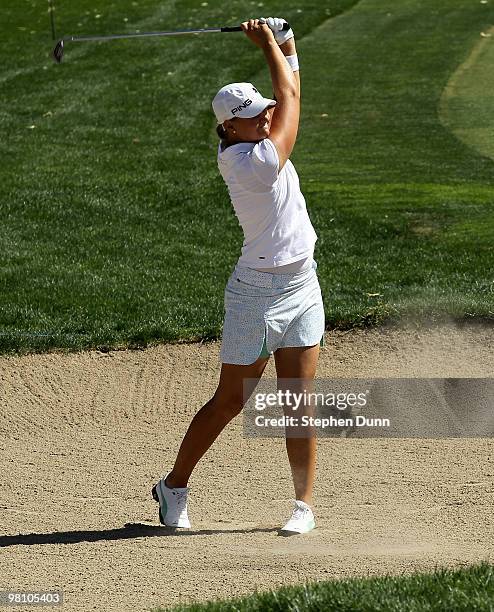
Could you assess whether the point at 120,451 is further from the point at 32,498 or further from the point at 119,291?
the point at 119,291

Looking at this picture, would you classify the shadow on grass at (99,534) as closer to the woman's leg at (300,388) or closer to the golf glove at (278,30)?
the woman's leg at (300,388)

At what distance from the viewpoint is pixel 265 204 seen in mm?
5660

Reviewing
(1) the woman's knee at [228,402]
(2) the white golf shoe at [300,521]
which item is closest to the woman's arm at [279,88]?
(1) the woman's knee at [228,402]

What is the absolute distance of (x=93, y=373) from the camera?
858 centimetres

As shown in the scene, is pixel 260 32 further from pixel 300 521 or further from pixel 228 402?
pixel 300 521

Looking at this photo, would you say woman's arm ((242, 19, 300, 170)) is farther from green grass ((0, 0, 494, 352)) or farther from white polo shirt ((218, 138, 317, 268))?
green grass ((0, 0, 494, 352))

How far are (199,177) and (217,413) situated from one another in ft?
24.6

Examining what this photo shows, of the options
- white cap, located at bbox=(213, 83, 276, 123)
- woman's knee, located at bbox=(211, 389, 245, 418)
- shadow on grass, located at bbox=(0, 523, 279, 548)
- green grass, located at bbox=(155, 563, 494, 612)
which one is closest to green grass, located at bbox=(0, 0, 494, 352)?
shadow on grass, located at bbox=(0, 523, 279, 548)

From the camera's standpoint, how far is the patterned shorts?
229 inches

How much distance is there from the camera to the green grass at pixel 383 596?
4.55 metres

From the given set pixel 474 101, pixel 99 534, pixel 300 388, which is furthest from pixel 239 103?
pixel 474 101

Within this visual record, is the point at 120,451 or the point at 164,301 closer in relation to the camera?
the point at 120,451

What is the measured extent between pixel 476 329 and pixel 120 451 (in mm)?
2623

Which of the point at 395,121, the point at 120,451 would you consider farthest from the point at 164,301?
the point at 395,121
